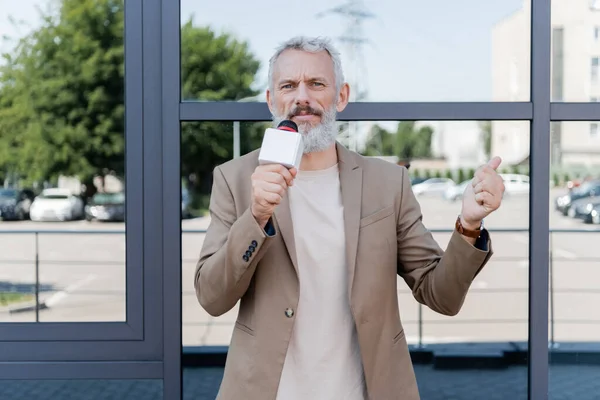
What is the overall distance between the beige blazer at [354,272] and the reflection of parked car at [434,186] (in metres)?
1.17

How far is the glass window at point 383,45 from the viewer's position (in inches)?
87.7

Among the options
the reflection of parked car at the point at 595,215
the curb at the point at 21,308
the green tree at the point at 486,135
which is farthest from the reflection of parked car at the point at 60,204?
the reflection of parked car at the point at 595,215

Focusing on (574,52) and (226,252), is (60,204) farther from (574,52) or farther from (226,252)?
(574,52)

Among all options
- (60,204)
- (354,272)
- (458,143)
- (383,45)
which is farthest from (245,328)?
(458,143)

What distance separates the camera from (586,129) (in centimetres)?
244

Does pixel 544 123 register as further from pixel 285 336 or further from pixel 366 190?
pixel 285 336

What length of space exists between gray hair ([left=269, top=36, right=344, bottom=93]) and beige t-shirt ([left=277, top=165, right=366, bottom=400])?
0.30 metres

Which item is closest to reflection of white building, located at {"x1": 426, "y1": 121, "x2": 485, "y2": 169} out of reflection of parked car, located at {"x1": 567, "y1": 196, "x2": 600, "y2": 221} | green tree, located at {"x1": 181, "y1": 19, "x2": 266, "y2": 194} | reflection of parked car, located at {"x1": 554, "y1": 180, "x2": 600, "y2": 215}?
reflection of parked car, located at {"x1": 554, "y1": 180, "x2": 600, "y2": 215}

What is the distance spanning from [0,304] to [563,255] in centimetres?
221

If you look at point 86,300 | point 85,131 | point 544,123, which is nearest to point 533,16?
point 544,123

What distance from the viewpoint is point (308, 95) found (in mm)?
1501

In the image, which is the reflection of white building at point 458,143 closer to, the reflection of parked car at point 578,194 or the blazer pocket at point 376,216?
the reflection of parked car at point 578,194

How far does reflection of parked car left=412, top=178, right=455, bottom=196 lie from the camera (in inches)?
109

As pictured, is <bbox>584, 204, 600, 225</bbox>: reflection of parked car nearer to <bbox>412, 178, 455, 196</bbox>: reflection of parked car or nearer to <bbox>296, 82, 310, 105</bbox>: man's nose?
<bbox>412, 178, 455, 196</bbox>: reflection of parked car
